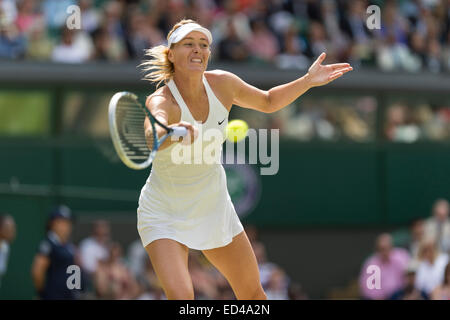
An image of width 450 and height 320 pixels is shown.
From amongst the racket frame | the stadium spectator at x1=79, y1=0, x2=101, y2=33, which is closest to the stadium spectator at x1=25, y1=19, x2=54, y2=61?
the stadium spectator at x1=79, y1=0, x2=101, y2=33

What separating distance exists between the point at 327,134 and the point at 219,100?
7.22 m

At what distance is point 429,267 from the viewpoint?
9.73 meters

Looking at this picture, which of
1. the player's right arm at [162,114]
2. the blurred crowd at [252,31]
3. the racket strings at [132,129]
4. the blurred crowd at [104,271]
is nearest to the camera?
the player's right arm at [162,114]

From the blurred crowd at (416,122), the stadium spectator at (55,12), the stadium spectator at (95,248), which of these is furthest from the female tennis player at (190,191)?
the blurred crowd at (416,122)

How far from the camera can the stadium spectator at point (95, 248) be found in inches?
406

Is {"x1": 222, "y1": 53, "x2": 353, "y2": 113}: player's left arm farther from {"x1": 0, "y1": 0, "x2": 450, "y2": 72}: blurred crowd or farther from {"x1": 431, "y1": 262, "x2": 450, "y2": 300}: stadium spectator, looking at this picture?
{"x1": 0, "y1": 0, "x2": 450, "y2": 72}: blurred crowd

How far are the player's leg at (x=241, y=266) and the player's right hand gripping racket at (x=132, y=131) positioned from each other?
0.74m

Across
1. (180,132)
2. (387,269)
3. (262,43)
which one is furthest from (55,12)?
(180,132)

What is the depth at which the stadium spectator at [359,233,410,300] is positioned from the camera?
10.5 meters

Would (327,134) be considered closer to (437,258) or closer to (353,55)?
(353,55)

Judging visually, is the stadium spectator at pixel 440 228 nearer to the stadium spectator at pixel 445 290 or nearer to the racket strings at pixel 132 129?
the stadium spectator at pixel 445 290

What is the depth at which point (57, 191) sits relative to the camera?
37.1 feet
